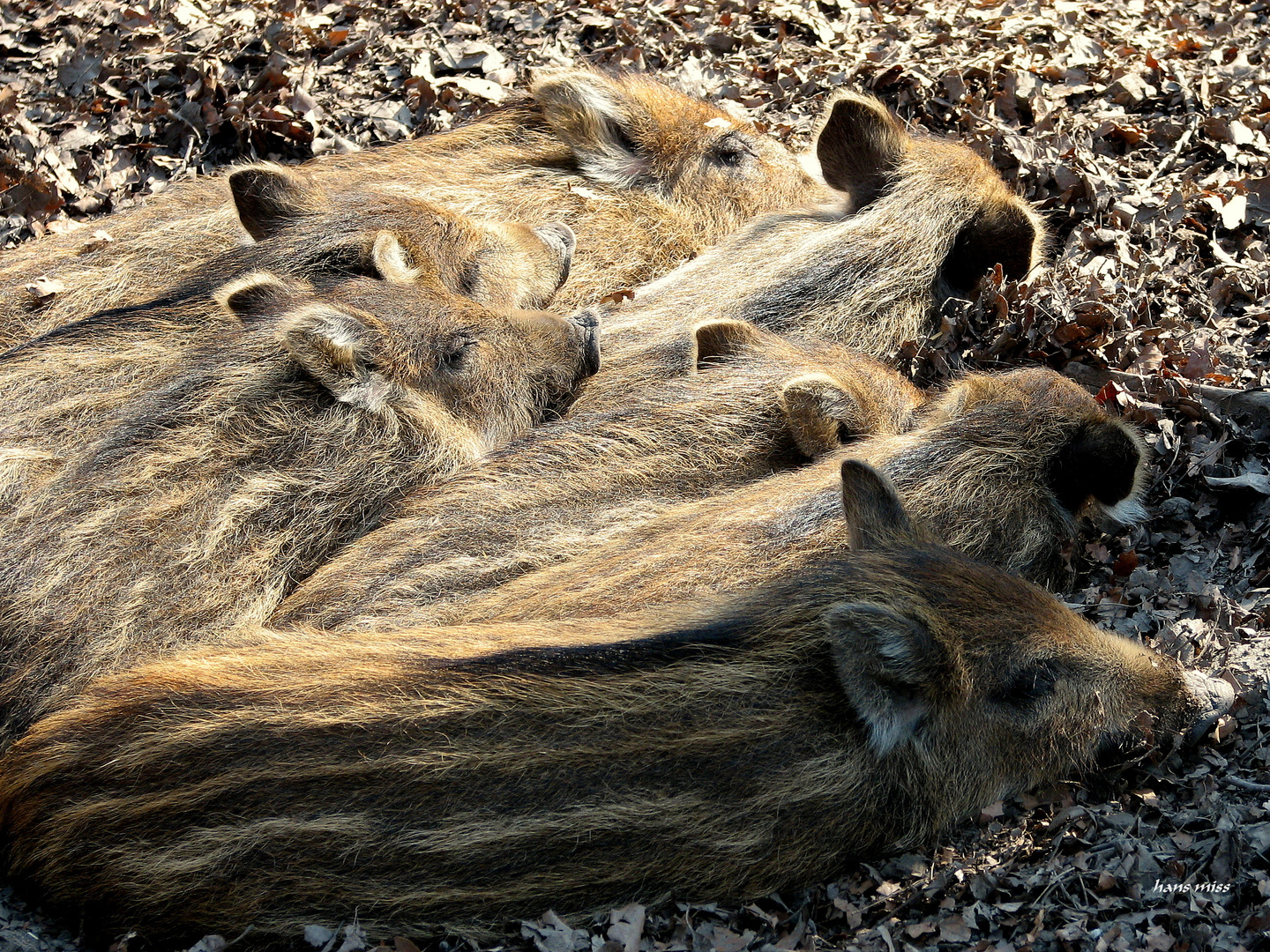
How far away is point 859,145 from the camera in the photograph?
488 cm

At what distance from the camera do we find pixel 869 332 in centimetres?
459

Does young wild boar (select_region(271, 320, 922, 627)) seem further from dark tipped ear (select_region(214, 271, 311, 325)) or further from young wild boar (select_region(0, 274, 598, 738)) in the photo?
dark tipped ear (select_region(214, 271, 311, 325))

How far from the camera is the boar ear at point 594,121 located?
18.0 ft

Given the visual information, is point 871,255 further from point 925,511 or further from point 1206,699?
point 1206,699

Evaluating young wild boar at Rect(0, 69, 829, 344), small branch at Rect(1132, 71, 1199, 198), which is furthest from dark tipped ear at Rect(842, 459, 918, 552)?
small branch at Rect(1132, 71, 1199, 198)

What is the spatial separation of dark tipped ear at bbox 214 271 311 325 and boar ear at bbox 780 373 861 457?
69.7 inches

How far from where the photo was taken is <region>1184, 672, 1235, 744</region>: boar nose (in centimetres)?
303

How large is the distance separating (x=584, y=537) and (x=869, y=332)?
1544 millimetres

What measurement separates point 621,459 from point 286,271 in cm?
166

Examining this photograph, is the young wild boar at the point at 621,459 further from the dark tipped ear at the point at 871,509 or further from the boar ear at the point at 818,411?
the dark tipped ear at the point at 871,509

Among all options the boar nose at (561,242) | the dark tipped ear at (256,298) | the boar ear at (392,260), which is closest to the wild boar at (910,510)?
the dark tipped ear at (256,298)

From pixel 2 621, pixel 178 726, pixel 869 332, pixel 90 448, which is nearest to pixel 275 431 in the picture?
pixel 90 448

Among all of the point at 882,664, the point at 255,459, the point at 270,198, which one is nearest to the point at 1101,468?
the point at 882,664

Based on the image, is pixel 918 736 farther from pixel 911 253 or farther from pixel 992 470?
pixel 911 253
